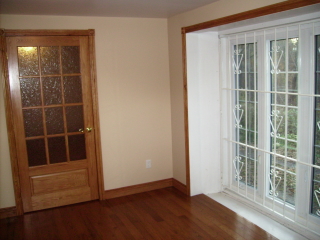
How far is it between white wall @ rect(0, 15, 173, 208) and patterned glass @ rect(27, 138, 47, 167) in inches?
19.1

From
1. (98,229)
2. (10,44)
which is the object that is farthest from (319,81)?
(10,44)

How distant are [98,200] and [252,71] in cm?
240

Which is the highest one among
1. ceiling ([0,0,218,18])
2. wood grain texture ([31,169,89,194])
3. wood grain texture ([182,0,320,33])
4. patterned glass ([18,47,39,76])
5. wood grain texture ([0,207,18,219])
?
ceiling ([0,0,218,18])

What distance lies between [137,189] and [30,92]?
1788 mm

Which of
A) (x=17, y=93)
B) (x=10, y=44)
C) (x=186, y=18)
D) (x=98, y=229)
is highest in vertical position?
(x=186, y=18)

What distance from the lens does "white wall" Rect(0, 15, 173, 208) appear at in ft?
13.0

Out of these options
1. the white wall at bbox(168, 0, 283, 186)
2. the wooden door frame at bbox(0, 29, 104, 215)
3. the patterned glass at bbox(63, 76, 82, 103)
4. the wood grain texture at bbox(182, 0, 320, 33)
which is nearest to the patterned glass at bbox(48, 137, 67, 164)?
the wooden door frame at bbox(0, 29, 104, 215)

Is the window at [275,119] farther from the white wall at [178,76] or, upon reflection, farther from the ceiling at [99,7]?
the ceiling at [99,7]

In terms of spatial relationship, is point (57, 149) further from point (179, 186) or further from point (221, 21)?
point (221, 21)

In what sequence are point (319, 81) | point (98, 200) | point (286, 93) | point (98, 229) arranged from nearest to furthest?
point (319, 81), point (286, 93), point (98, 229), point (98, 200)

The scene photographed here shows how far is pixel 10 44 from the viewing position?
356 cm

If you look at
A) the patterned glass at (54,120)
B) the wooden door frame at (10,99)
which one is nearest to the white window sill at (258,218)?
the wooden door frame at (10,99)

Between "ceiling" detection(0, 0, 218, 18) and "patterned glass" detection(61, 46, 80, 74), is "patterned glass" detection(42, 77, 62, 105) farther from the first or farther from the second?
"ceiling" detection(0, 0, 218, 18)

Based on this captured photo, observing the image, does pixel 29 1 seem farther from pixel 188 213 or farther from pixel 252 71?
pixel 188 213
